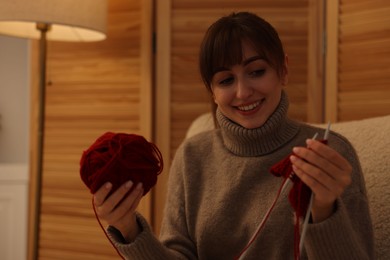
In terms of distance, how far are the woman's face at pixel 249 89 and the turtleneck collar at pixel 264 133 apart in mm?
13

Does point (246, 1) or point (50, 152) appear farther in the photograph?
point (50, 152)

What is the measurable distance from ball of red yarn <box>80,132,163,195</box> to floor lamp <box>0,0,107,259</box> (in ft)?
2.44

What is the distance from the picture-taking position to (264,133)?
3.34 feet

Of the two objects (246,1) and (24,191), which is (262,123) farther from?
(24,191)

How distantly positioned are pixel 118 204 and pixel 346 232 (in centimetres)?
40

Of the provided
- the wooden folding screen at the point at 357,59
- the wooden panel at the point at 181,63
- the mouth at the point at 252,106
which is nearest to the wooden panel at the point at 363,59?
the wooden folding screen at the point at 357,59

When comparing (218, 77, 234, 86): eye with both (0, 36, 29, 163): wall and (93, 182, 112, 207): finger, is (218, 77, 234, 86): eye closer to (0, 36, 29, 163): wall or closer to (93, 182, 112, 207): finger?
(93, 182, 112, 207): finger

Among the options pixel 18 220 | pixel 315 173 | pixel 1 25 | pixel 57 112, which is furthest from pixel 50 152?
pixel 315 173

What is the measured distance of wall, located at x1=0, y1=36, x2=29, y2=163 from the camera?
2410 millimetres

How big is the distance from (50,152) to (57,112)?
158 millimetres

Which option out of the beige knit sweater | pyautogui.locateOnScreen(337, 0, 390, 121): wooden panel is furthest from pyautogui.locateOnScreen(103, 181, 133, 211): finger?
pyautogui.locateOnScreen(337, 0, 390, 121): wooden panel

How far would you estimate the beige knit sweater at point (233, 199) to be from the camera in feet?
3.05

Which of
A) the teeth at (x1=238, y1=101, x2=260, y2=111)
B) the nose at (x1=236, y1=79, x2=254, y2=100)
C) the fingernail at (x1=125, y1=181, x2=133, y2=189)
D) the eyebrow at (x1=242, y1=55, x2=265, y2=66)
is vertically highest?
the eyebrow at (x1=242, y1=55, x2=265, y2=66)

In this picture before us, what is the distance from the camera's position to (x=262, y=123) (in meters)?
1.01
